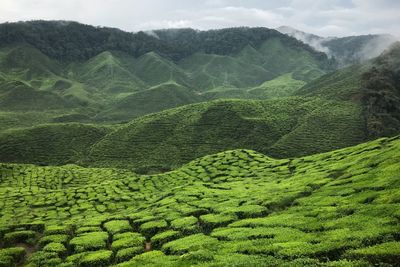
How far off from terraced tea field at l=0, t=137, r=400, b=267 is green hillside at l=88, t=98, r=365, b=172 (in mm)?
51235

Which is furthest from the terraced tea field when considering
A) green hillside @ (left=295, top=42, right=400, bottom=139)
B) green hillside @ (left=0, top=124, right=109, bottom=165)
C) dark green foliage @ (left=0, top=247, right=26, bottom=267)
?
green hillside @ (left=0, top=124, right=109, bottom=165)

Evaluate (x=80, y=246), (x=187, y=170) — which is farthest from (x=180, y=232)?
(x=187, y=170)

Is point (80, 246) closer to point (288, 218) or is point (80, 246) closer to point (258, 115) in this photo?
point (288, 218)

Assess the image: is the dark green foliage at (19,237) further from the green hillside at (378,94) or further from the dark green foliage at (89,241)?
the green hillside at (378,94)

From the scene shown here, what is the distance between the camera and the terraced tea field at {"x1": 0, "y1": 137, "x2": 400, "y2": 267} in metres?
27.3

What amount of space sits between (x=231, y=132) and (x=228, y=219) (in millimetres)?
105312

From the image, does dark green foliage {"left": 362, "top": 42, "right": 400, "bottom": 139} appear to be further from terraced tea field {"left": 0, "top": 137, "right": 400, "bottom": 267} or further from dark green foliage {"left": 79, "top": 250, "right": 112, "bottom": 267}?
dark green foliage {"left": 79, "top": 250, "right": 112, "bottom": 267}

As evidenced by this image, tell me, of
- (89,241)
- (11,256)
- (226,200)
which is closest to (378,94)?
(226,200)

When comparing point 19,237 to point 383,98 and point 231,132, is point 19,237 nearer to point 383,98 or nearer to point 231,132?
point 231,132

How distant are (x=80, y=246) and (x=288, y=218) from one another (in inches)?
819

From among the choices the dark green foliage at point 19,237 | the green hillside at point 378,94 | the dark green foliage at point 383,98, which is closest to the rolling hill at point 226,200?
the dark green foliage at point 19,237

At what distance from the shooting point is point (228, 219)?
1626 inches

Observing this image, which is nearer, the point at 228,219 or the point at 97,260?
the point at 97,260

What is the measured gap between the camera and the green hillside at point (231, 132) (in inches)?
4902
